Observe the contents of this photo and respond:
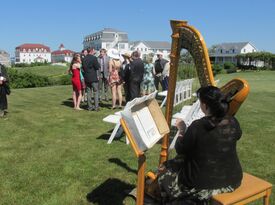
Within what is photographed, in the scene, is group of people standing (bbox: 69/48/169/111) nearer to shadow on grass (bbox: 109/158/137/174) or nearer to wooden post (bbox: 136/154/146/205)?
shadow on grass (bbox: 109/158/137/174)

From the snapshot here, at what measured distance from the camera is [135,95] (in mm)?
10797

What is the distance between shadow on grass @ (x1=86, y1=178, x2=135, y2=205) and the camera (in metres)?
5.08

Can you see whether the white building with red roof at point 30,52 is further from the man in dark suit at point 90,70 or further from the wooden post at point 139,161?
the wooden post at point 139,161

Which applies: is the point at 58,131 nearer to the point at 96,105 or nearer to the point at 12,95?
the point at 96,105

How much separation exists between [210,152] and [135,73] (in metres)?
7.05

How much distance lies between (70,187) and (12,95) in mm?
11653

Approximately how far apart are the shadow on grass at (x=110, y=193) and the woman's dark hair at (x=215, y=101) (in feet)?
6.74

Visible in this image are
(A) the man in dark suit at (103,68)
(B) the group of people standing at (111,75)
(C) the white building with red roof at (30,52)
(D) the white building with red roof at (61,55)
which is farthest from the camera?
(C) the white building with red roof at (30,52)

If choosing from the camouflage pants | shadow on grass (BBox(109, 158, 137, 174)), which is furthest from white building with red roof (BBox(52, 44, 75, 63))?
the camouflage pants

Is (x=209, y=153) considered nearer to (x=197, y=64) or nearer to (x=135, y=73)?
(x=197, y=64)

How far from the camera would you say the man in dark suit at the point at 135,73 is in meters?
10.5

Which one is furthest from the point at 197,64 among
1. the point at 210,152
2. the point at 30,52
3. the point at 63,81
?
the point at 30,52

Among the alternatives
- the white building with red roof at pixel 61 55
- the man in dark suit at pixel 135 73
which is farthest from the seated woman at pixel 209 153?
the white building with red roof at pixel 61 55

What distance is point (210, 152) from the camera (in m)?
3.68
